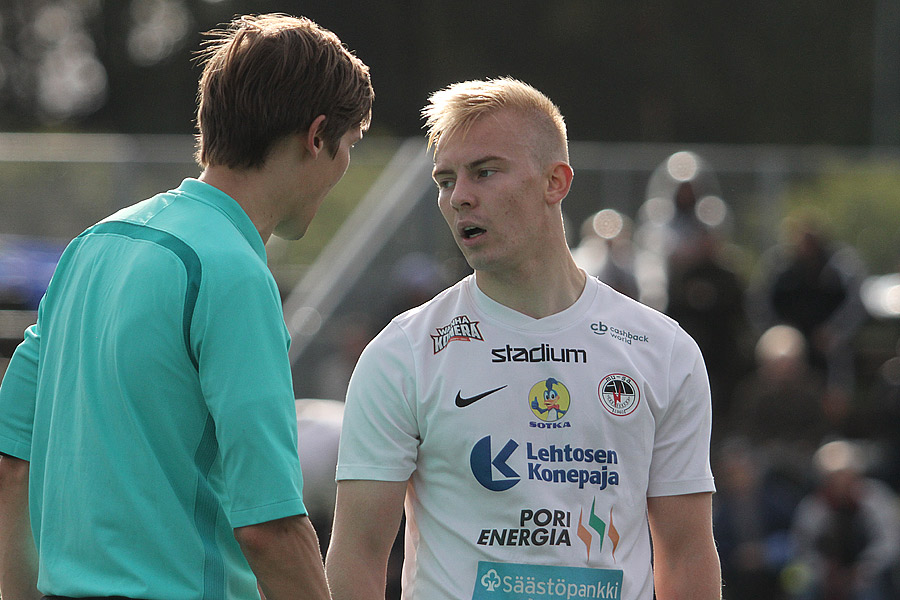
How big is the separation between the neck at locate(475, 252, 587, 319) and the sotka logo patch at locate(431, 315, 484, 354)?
11 centimetres

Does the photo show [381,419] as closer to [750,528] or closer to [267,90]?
[267,90]

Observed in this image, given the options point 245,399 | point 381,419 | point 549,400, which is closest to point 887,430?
point 549,400

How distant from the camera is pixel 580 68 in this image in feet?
97.2

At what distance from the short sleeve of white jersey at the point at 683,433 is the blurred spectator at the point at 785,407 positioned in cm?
654

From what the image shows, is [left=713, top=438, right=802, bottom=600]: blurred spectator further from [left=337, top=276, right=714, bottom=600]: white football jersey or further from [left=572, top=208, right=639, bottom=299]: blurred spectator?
[left=337, top=276, right=714, bottom=600]: white football jersey

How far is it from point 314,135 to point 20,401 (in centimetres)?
86

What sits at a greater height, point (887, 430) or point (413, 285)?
point (413, 285)

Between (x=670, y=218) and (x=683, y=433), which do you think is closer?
(x=683, y=433)

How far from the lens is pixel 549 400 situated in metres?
3.20

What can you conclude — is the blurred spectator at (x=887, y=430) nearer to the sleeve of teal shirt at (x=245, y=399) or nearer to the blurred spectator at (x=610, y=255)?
the blurred spectator at (x=610, y=255)

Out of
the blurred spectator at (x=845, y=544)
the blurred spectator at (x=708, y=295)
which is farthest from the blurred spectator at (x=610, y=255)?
the blurred spectator at (x=845, y=544)

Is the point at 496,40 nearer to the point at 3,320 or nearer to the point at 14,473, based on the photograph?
the point at 3,320

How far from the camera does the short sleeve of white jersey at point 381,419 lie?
10.3 feet

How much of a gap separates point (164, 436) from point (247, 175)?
60cm
